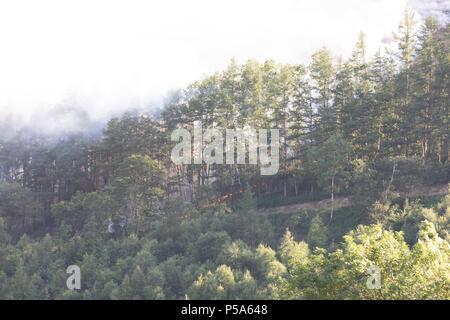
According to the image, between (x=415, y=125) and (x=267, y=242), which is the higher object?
(x=415, y=125)

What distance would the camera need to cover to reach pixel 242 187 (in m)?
46.2

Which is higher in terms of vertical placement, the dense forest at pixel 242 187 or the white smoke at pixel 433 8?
the white smoke at pixel 433 8

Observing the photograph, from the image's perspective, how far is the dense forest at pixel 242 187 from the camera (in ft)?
107

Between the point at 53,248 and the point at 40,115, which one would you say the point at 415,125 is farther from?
the point at 40,115

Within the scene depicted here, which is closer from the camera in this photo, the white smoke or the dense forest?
the dense forest

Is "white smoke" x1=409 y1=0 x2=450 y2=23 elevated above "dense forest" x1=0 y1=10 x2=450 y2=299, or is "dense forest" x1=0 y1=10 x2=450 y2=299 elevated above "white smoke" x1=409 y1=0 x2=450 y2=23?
"white smoke" x1=409 y1=0 x2=450 y2=23

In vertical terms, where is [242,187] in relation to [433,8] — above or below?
below

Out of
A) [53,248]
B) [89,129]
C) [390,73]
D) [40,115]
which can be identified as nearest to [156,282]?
[53,248]

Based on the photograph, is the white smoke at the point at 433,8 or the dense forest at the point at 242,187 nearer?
the dense forest at the point at 242,187

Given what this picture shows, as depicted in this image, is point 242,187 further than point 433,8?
No

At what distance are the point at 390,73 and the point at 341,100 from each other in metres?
4.81

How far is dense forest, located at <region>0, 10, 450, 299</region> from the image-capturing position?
32562 mm
